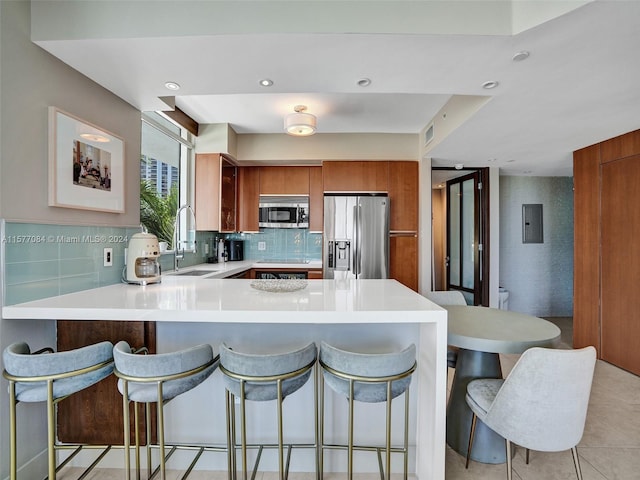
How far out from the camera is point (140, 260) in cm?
210

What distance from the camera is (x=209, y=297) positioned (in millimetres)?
1655

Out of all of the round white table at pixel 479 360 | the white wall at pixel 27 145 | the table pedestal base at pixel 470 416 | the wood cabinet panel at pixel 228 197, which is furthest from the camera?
the wood cabinet panel at pixel 228 197

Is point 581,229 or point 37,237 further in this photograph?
point 581,229

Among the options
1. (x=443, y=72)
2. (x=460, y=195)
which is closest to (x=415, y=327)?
(x=443, y=72)

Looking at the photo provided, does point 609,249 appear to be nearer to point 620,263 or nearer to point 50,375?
point 620,263

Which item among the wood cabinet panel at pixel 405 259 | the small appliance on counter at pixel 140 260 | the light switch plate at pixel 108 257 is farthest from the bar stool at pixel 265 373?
the wood cabinet panel at pixel 405 259

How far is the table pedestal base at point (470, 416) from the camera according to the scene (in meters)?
1.86

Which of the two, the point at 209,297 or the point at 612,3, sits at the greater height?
the point at 612,3

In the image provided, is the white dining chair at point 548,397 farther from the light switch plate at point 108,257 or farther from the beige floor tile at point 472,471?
the light switch plate at point 108,257

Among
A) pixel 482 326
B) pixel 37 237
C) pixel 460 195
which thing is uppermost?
pixel 460 195

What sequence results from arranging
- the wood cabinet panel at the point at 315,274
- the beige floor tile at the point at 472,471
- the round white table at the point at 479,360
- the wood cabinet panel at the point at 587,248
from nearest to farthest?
the round white table at the point at 479,360
the beige floor tile at the point at 472,471
the wood cabinet panel at the point at 587,248
the wood cabinet panel at the point at 315,274

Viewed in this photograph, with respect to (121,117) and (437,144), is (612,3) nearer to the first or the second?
(437,144)

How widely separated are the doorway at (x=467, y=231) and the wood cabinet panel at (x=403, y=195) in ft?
2.22

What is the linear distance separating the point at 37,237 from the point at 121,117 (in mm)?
1039
